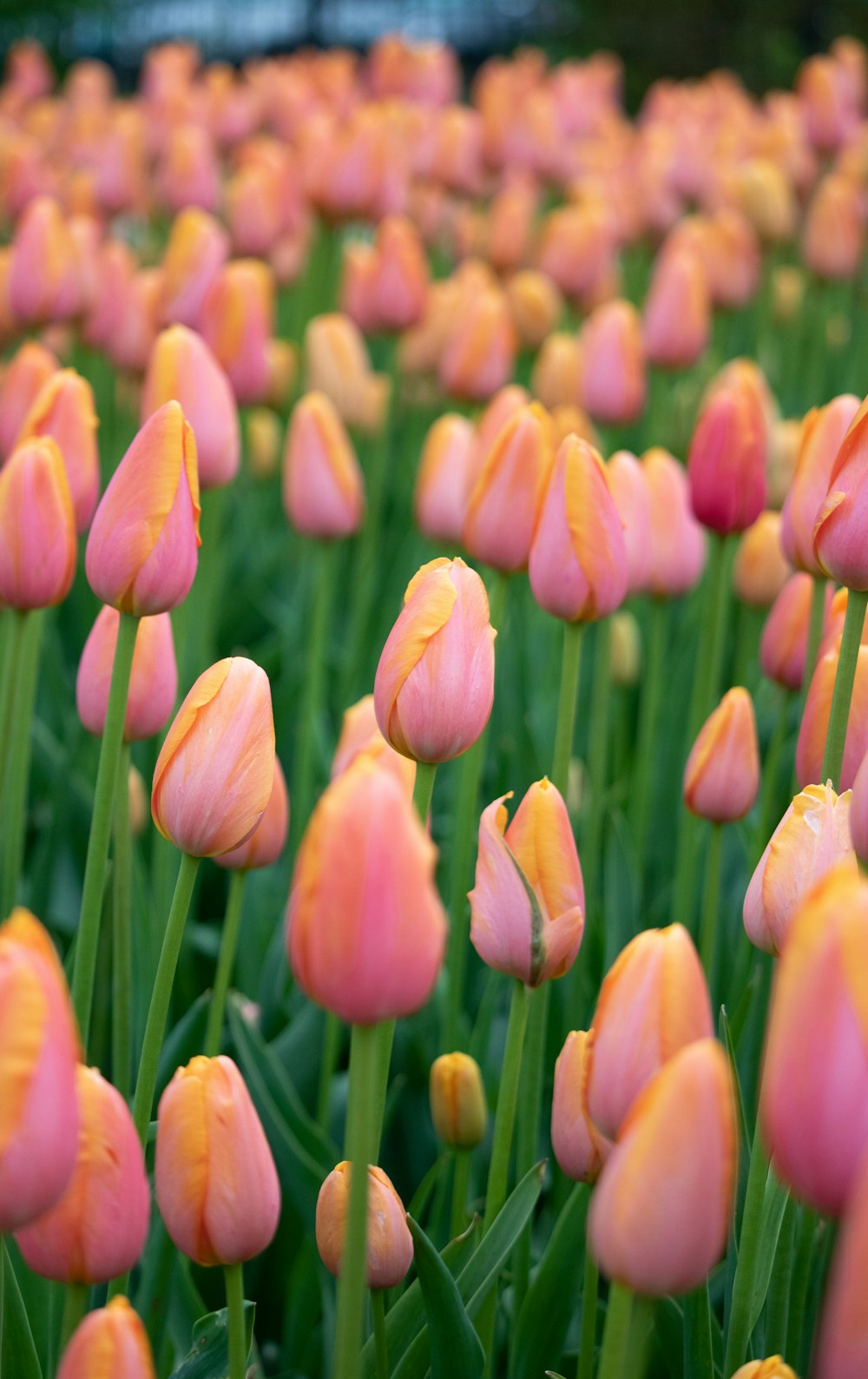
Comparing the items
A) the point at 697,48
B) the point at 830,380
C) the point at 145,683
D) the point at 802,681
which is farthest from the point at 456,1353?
the point at 697,48

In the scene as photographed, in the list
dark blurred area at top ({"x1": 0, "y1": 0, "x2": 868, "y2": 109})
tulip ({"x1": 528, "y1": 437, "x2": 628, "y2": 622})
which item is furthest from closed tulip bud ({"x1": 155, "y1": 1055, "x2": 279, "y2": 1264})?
dark blurred area at top ({"x1": 0, "y1": 0, "x2": 868, "y2": 109})

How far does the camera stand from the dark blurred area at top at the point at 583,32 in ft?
27.6

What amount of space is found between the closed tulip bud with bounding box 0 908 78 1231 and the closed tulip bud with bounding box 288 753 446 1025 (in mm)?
102

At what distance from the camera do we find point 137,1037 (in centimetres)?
138

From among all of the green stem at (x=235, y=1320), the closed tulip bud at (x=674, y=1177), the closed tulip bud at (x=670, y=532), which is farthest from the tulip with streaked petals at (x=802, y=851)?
the closed tulip bud at (x=670, y=532)

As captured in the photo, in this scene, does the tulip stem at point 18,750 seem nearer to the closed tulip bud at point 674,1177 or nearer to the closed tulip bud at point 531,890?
the closed tulip bud at point 531,890

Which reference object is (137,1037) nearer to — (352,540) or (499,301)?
(499,301)

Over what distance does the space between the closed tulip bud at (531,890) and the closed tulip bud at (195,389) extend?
68 cm

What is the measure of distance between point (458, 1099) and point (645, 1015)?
1.39ft

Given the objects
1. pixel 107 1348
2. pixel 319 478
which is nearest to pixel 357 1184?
pixel 107 1348

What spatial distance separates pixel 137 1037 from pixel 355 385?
4.23 feet

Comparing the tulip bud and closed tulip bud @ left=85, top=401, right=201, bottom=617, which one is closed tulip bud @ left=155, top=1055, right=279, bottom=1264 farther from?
the tulip bud

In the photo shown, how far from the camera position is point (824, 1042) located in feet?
1.77

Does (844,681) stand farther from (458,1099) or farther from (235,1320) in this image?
(235,1320)
